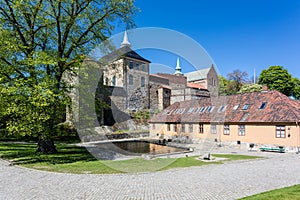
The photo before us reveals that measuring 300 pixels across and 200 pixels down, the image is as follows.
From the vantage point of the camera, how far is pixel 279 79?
4778cm

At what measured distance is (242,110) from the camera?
22109mm

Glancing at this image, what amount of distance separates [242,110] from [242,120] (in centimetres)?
160

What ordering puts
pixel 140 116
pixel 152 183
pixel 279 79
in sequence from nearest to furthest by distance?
1. pixel 152 183
2. pixel 140 116
3. pixel 279 79

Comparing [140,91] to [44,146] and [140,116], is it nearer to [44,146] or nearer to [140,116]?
[140,116]

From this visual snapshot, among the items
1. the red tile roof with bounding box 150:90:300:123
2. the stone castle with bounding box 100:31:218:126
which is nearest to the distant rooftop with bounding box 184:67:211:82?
the stone castle with bounding box 100:31:218:126

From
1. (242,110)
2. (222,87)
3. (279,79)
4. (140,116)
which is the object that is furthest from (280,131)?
(222,87)

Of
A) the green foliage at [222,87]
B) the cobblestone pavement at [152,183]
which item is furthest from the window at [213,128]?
the green foliage at [222,87]

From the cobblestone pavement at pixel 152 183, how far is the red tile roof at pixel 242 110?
8.41 meters

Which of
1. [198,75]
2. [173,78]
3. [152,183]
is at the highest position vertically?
[198,75]

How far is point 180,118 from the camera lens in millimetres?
28953

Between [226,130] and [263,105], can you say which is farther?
[226,130]

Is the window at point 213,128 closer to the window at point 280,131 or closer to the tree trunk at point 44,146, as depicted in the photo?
the window at point 280,131

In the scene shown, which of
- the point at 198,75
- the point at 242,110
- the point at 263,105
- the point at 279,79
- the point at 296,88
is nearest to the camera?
the point at 263,105

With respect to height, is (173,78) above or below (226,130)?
above
